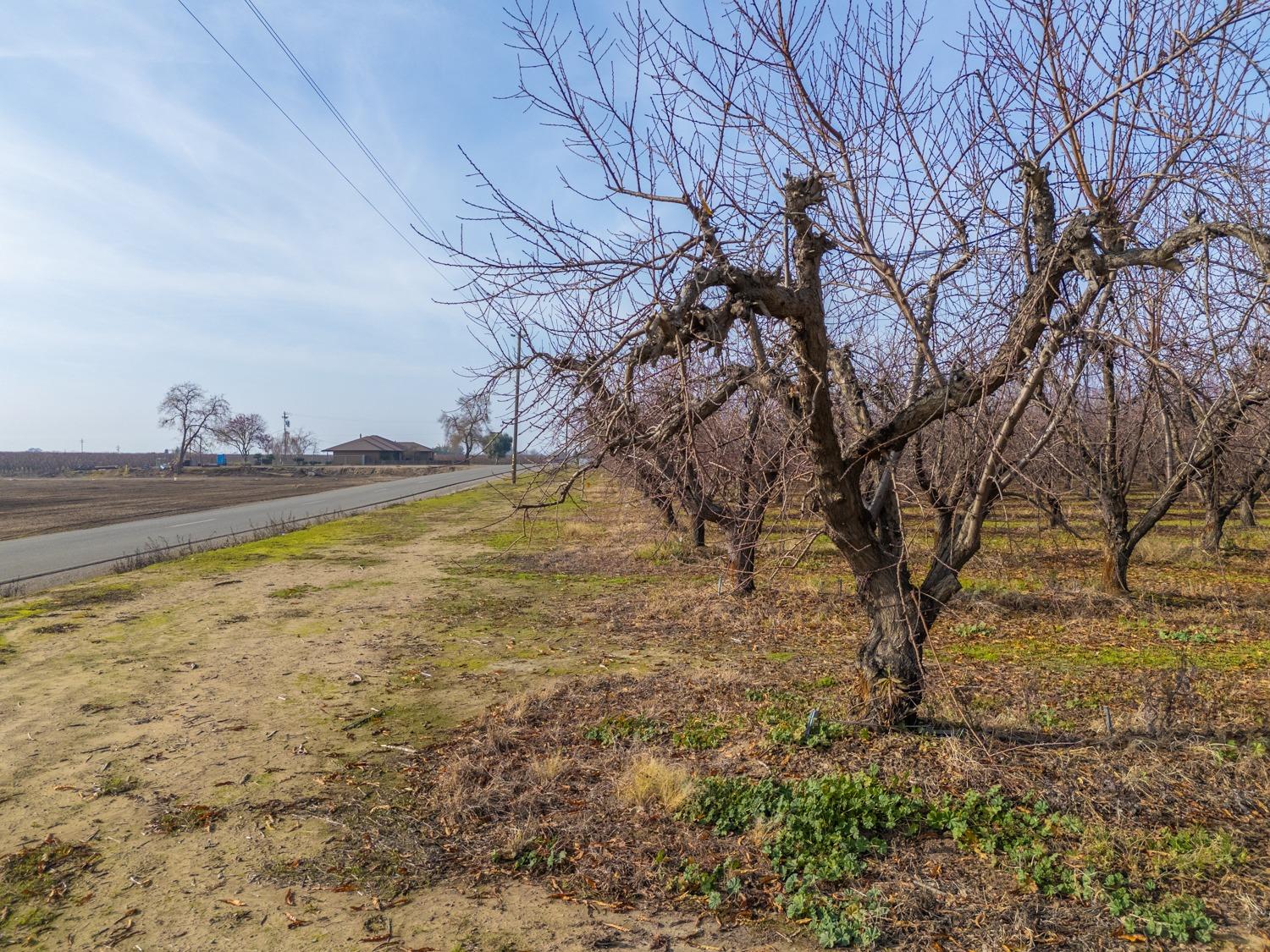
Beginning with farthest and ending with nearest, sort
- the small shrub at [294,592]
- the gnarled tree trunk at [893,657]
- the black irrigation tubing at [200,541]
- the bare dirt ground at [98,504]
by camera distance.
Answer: the bare dirt ground at [98,504] → the black irrigation tubing at [200,541] → the small shrub at [294,592] → the gnarled tree trunk at [893,657]

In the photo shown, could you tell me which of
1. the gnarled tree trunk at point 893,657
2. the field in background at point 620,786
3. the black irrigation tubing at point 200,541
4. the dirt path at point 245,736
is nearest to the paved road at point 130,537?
the black irrigation tubing at point 200,541

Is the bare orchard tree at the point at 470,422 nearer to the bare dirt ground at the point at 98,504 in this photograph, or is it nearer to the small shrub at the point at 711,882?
the small shrub at the point at 711,882

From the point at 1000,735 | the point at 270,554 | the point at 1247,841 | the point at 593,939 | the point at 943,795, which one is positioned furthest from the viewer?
the point at 270,554

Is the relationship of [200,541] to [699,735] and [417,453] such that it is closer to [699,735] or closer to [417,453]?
[699,735]

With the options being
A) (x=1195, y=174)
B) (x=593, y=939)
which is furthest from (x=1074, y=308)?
(x=593, y=939)

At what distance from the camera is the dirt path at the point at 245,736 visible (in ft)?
10.8

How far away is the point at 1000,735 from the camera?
5.03m

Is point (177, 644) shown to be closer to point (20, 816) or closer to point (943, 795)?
point (20, 816)

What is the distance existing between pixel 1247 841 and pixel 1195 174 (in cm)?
320

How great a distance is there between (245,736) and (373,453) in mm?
108633

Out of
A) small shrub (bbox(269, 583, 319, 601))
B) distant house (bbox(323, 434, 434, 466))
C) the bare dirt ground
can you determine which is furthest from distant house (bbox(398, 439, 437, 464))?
small shrub (bbox(269, 583, 319, 601))

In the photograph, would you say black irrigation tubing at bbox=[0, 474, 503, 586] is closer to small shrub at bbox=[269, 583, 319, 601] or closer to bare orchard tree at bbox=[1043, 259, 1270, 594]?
small shrub at bbox=[269, 583, 319, 601]

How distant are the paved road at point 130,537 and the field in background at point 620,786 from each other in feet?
17.2

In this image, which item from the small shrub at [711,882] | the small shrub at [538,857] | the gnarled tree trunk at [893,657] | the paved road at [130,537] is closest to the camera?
the small shrub at [711,882]
